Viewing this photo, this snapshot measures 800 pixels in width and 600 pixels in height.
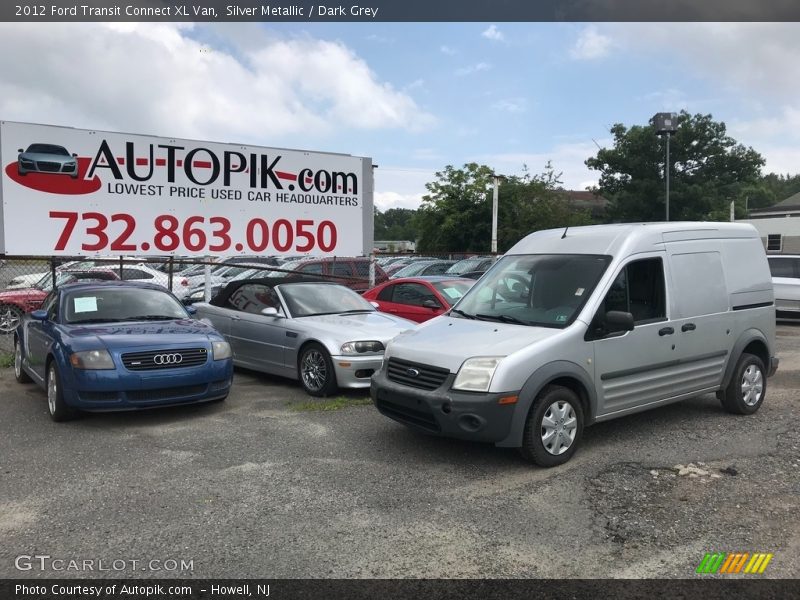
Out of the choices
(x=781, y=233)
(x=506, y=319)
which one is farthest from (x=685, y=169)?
(x=506, y=319)

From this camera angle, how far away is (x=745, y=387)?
23.1ft

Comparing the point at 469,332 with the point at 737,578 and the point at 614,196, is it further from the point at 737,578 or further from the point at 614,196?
the point at 614,196

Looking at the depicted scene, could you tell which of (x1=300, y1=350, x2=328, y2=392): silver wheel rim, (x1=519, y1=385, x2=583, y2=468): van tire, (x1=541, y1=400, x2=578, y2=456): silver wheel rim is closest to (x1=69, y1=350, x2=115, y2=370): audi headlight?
(x1=300, y1=350, x2=328, y2=392): silver wheel rim

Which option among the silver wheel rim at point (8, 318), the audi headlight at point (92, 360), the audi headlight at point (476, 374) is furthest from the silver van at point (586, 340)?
the silver wheel rim at point (8, 318)

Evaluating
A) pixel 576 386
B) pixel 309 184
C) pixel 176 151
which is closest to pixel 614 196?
pixel 309 184

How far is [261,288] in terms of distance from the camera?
31.0ft

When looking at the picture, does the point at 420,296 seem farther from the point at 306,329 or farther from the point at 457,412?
the point at 457,412

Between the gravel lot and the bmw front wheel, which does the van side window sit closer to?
the gravel lot

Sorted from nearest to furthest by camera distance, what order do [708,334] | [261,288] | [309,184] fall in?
[708,334]
[261,288]
[309,184]

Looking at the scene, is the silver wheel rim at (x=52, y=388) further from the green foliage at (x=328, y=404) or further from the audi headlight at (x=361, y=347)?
the audi headlight at (x=361, y=347)

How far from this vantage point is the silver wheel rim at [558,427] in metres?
5.30

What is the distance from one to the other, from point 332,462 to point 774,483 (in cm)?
350

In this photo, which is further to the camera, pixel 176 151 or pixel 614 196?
pixel 614 196

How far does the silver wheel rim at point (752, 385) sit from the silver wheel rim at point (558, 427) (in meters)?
2.74
